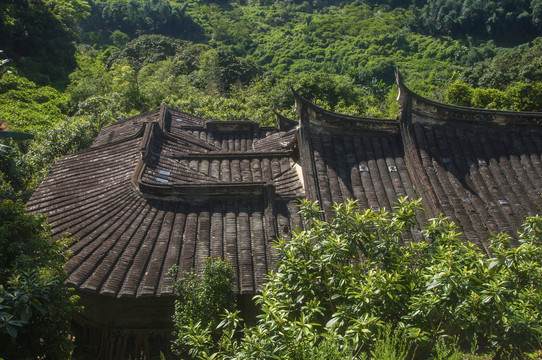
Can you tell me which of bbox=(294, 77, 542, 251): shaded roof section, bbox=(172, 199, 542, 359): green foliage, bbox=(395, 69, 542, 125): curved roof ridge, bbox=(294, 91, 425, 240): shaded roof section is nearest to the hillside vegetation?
bbox=(294, 91, 425, 240): shaded roof section

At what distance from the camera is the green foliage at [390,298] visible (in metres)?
6.41

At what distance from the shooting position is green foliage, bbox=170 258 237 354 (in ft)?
33.0

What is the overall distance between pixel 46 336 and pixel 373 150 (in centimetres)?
1058

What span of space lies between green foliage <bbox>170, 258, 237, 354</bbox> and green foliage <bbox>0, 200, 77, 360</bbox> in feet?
9.05

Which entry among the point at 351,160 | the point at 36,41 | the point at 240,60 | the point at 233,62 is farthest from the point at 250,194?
the point at 36,41

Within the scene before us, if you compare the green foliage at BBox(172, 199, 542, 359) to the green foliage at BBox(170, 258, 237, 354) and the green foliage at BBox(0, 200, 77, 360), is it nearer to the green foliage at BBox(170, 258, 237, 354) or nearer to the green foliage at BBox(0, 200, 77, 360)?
the green foliage at BBox(0, 200, 77, 360)

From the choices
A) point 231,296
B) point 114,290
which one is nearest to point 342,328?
point 231,296

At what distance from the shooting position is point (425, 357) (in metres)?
7.07

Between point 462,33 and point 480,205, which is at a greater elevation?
point 462,33

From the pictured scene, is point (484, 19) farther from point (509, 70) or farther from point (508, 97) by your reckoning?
point (508, 97)

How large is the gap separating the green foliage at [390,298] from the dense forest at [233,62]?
3678mm

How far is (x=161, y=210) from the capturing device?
13289 mm

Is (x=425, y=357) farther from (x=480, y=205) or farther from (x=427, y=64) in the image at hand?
(x=427, y=64)

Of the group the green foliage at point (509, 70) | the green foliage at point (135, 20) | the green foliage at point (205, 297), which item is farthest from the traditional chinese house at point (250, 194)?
the green foliage at point (135, 20)
